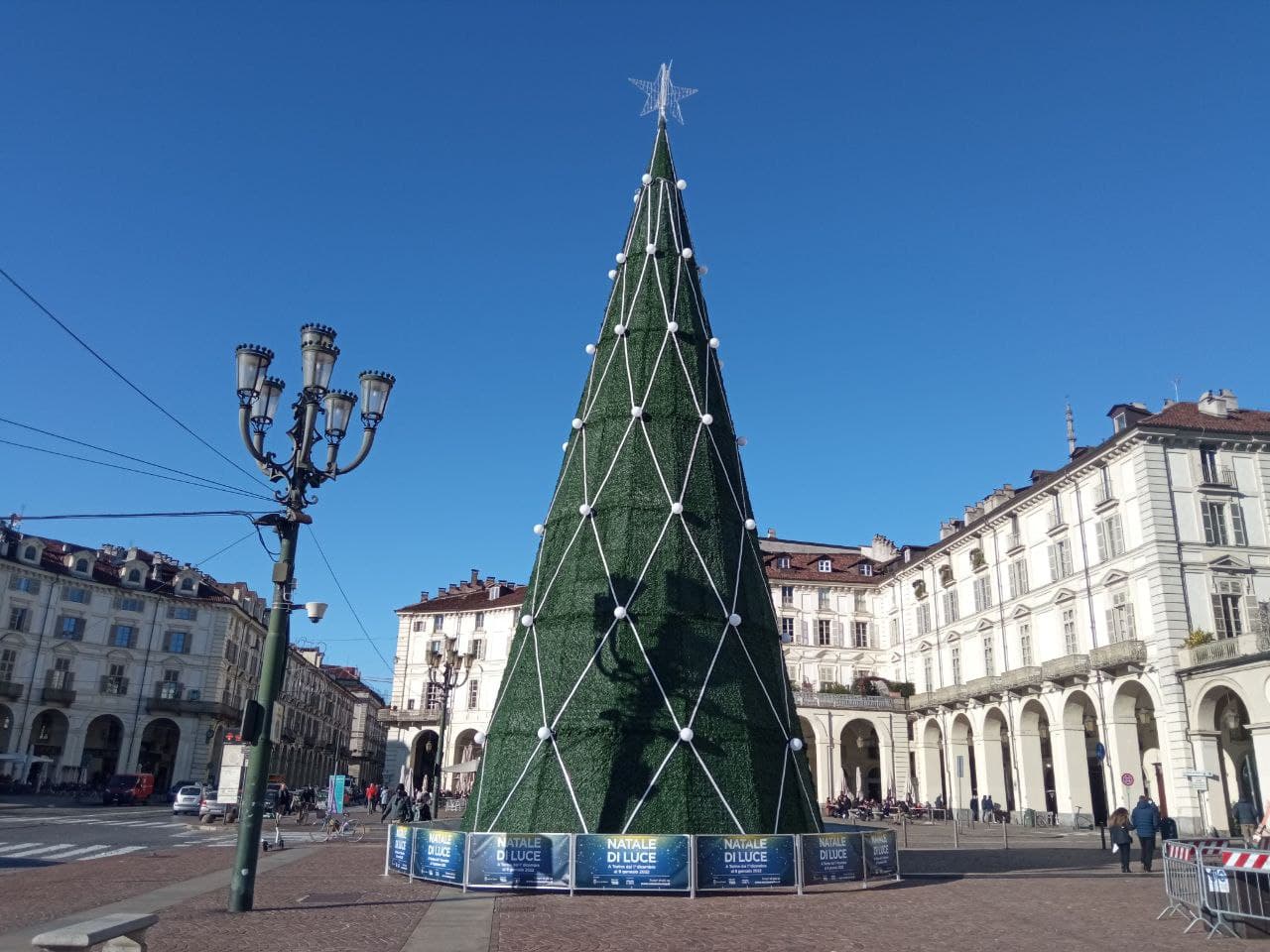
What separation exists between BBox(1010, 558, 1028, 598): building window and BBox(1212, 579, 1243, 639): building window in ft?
29.0

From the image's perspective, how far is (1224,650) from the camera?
29.6 meters

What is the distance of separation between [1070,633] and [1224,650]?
320 inches

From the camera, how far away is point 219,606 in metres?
60.0

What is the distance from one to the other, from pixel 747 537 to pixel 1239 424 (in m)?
29.9

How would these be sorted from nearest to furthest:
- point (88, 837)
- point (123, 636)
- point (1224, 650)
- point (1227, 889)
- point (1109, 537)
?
1. point (1227, 889)
2. point (88, 837)
3. point (1224, 650)
4. point (1109, 537)
5. point (123, 636)

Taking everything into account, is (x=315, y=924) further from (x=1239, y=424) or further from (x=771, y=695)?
(x=1239, y=424)

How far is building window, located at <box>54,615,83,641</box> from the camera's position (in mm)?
52656

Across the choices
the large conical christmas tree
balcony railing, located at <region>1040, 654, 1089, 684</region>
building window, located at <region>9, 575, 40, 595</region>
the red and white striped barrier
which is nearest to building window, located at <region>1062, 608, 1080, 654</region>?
balcony railing, located at <region>1040, 654, 1089, 684</region>

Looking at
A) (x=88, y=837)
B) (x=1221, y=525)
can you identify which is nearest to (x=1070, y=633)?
(x=1221, y=525)

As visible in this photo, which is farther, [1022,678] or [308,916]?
[1022,678]

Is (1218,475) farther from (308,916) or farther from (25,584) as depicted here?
(25,584)

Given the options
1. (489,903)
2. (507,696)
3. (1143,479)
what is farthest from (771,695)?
(1143,479)

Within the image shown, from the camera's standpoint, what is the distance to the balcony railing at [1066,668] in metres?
35.5

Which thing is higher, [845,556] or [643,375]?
[845,556]
